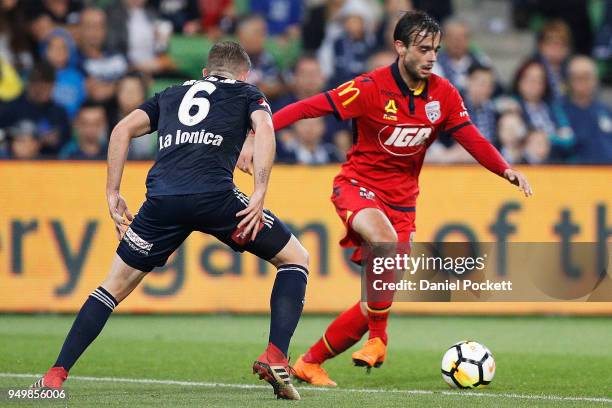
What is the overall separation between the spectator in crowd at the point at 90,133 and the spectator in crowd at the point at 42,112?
0.18 meters

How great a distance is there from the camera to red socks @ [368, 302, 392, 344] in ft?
26.8

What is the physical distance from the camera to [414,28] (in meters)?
8.14

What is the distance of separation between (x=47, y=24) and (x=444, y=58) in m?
5.20

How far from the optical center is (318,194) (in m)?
13.0

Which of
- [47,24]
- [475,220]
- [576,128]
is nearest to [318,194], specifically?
[475,220]

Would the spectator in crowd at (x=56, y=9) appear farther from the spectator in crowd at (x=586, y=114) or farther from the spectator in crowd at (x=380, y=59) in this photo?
the spectator in crowd at (x=586, y=114)

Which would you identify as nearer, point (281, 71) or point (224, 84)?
point (224, 84)

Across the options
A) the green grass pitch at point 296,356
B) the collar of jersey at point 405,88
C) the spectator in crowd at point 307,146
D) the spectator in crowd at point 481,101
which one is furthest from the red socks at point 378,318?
the spectator in crowd at point 481,101

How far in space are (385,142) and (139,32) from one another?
8.87 m

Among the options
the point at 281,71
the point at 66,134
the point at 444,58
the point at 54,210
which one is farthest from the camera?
the point at 281,71

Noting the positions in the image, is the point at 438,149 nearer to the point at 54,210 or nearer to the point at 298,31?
the point at 298,31

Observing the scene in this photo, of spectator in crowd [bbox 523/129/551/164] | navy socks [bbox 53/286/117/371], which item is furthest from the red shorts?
spectator in crowd [bbox 523/129/551/164]

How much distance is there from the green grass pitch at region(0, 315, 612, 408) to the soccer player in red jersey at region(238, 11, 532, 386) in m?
0.37

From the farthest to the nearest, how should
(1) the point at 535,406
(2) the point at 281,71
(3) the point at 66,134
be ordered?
(2) the point at 281,71 < (3) the point at 66,134 < (1) the point at 535,406
